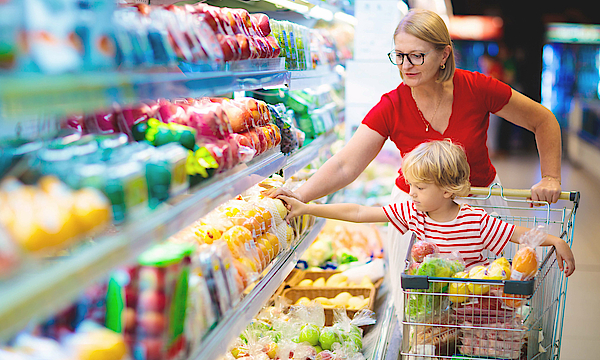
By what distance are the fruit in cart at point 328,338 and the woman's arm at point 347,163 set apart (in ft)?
2.05

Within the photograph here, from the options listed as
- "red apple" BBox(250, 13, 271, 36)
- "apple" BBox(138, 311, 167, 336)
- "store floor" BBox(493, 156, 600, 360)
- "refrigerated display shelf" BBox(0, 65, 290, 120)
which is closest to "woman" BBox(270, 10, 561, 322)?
"red apple" BBox(250, 13, 271, 36)

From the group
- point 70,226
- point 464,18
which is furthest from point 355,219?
point 464,18

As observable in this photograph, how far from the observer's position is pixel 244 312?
1.76m

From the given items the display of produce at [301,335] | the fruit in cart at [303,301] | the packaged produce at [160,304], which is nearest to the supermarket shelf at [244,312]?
the packaged produce at [160,304]

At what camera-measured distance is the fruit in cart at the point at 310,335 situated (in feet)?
8.46

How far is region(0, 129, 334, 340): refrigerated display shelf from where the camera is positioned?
79cm

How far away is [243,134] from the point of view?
81.0 inches

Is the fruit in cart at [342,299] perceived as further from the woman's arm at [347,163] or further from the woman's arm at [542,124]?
the woman's arm at [542,124]

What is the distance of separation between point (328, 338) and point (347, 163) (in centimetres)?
81

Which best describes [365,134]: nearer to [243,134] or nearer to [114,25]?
[243,134]

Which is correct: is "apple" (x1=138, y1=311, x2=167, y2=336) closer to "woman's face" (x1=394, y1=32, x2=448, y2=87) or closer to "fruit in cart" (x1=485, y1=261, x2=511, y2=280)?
"fruit in cart" (x1=485, y1=261, x2=511, y2=280)

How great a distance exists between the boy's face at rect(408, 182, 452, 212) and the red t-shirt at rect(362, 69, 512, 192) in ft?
1.51

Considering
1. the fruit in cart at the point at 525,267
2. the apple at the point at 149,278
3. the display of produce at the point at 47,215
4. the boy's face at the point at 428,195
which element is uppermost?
the display of produce at the point at 47,215

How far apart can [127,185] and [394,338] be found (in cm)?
209
